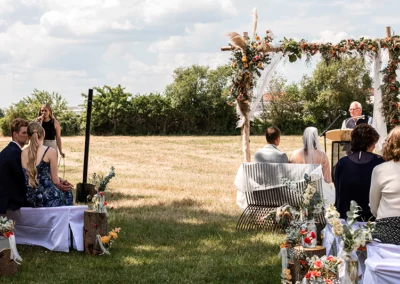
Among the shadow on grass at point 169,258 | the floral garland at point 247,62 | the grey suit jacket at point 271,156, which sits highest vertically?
the floral garland at point 247,62

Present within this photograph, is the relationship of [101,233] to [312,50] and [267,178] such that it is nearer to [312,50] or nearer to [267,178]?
[267,178]

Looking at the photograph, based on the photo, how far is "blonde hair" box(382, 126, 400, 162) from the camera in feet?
14.6

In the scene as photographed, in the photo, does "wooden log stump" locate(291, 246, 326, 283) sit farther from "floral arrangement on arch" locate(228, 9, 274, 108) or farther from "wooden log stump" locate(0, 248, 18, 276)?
"floral arrangement on arch" locate(228, 9, 274, 108)

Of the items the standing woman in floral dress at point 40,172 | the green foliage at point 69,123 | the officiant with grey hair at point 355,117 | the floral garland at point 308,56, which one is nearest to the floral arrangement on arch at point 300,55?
the floral garland at point 308,56

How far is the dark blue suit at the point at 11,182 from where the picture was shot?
6273 mm

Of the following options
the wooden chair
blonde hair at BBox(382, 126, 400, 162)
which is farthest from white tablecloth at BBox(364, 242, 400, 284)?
the wooden chair

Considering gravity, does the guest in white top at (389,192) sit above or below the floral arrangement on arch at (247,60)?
below

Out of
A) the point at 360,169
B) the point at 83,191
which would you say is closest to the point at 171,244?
the point at 360,169

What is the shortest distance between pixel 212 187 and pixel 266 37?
3677 millimetres

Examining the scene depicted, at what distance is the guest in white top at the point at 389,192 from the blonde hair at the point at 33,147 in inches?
136

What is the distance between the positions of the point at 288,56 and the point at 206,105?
23.4 metres

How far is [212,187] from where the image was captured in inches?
478

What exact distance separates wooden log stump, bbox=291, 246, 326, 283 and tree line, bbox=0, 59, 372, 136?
26.9 m

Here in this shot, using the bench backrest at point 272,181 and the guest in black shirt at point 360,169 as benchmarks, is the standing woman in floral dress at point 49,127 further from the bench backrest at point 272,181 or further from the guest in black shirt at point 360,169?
the guest in black shirt at point 360,169
